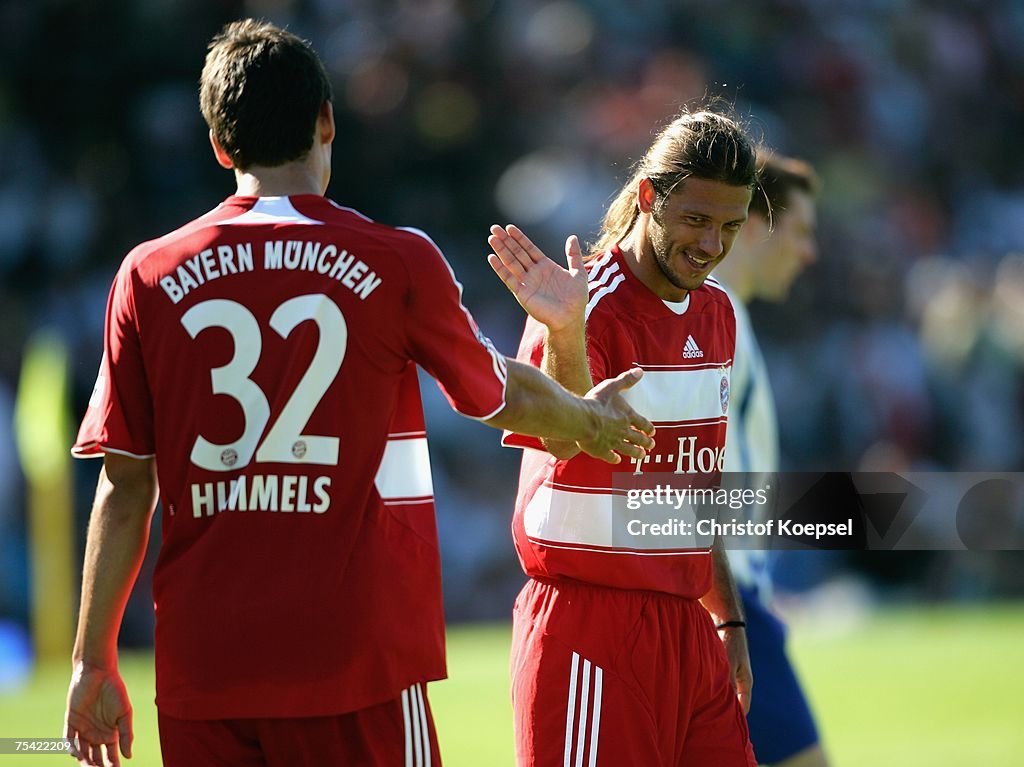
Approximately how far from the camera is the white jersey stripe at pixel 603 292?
4113 millimetres

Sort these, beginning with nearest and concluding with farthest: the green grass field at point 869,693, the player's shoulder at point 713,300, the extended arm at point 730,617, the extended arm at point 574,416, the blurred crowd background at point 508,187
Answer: the extended arm at point 574,416, the player's shoulder at point 713,300, the extended arm at point 730,617, the green grass field at point 869,693, the blurred crowd background at point 508,187

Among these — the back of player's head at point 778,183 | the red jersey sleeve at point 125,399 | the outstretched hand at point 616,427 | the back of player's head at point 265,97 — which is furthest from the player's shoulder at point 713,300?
the red jersey sleeve at point 125,399

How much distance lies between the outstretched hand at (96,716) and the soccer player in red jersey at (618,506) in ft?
3.83

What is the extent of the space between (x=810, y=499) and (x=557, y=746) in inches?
168

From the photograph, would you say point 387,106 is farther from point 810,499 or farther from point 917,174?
point 810,499

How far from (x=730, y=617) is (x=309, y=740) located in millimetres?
1759

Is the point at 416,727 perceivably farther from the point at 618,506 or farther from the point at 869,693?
the point at 869,693

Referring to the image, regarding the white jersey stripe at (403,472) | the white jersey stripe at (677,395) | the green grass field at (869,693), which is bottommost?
the green grass field at (869,693)

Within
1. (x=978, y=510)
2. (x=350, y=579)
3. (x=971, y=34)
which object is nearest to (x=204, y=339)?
(x=350, y=579)

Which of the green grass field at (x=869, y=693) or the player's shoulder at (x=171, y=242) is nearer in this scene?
the player's shoulder at (x=171, y=242)

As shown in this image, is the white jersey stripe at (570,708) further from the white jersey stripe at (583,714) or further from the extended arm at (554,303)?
the extended arm at (554,303)

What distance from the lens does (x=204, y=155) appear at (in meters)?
13.8

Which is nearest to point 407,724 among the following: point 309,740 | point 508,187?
point 309,740

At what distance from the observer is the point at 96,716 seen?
11.1 feet
